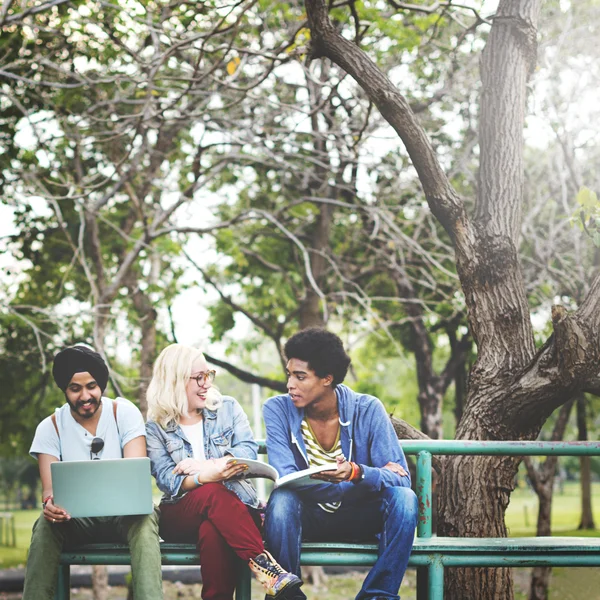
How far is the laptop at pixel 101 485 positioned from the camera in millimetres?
3432

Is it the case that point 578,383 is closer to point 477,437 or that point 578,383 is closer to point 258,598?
point 477,437

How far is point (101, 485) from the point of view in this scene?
11.3 feet

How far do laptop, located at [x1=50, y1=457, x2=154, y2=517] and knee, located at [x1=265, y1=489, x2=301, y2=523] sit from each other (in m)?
0.53

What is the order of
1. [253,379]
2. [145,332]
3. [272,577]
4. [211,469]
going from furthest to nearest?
[145,332] < [253,379] < [211,469] < [272,577]

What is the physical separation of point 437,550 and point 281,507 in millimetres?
745

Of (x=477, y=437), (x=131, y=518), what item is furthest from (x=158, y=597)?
(x=477, y=437)

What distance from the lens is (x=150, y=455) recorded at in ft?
12.6

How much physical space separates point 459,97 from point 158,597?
8199 mm

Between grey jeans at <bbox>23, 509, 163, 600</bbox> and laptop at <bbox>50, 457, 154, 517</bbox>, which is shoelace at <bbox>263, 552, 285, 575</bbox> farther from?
laptop at <bbox>50, 457, 154, 517</bbox>

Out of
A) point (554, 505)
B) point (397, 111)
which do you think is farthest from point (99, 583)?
point (554, 505)

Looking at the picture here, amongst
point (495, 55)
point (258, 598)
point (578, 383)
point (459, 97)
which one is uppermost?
point (459, 97)

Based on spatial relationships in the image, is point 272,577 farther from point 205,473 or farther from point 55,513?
point 55,513

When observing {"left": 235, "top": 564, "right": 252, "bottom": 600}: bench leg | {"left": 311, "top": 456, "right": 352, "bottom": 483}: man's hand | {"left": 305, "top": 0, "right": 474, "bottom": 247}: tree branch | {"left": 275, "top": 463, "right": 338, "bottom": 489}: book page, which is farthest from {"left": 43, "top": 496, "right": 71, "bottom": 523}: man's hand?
{"left": 305, "top": 0, "right": 474, "bottom": 247}: tree branch

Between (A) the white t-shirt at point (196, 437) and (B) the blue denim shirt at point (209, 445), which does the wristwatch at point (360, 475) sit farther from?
(A) the white t-shirt at point (196, 437)
